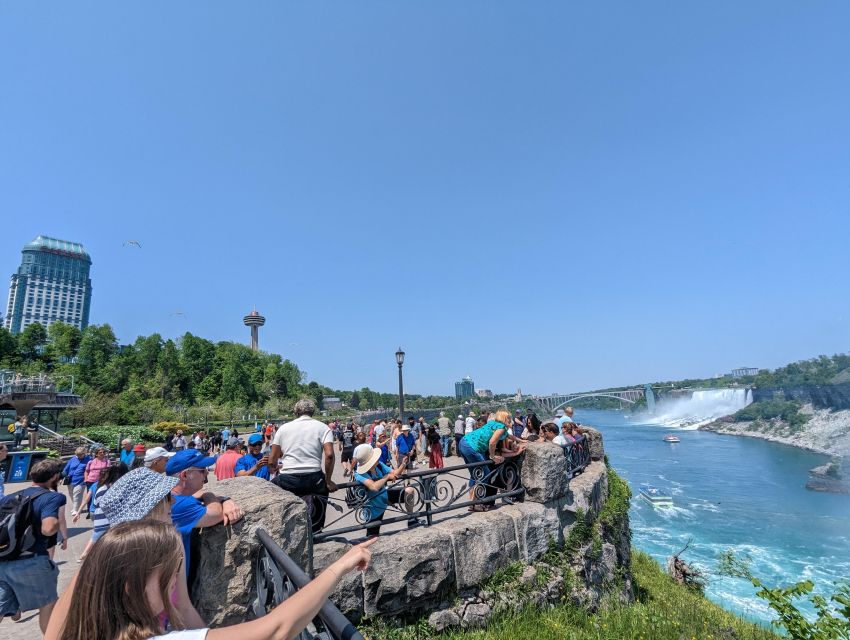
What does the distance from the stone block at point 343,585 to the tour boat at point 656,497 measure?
33322 mm

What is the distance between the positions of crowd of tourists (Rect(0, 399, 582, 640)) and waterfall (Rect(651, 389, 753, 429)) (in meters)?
114

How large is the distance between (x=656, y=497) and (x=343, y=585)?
36.2 meters

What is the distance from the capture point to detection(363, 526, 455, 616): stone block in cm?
387

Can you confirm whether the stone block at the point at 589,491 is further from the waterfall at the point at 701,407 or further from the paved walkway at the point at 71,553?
the waterfall at the point at 701,407

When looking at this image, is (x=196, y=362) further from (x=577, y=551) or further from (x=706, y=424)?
(x=706, y=424)

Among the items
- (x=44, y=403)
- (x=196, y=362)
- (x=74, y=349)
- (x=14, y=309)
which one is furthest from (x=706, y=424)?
(x=14, y=309)

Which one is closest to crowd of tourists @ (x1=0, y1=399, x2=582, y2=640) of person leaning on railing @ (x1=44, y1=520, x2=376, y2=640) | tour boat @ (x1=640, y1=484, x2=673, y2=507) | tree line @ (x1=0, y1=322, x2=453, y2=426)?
person leaning on railing @ (x1=44, y1=520, x2=376, y2=640)

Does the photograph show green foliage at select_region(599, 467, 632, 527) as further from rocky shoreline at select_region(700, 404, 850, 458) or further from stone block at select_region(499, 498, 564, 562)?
rocky shoreline at select_region(700, 404, 850, 458)

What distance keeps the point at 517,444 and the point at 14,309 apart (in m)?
219

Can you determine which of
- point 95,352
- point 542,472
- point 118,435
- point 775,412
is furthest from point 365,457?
point 775,412


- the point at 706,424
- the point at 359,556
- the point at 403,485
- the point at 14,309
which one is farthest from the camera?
the point at 14,309

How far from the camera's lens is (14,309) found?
Answer: 154500 millimetres

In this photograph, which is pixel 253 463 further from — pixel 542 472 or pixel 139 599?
pixel 139 599

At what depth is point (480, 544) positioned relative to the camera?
4582mm
